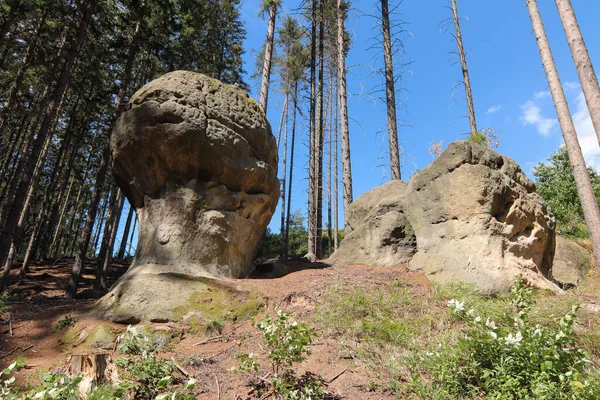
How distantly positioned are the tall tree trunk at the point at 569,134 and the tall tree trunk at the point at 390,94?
479 centimetres

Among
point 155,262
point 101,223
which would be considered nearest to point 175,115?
point 155,262

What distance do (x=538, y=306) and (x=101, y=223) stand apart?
31301 millimetres

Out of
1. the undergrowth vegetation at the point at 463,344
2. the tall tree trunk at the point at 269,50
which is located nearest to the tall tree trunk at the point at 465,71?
the tall tree trunk at the point at 269,50

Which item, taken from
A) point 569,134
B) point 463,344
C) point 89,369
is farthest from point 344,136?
point 89,369

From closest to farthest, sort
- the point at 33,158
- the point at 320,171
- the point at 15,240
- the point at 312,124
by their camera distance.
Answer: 1. the point at 33,158
2. the point at 15,240
3. the point at 320,171
4. the point at 312,124

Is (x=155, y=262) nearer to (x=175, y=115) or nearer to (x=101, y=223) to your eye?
(x=175, y=115)

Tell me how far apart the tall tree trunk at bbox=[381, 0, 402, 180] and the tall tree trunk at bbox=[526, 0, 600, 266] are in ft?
15.7

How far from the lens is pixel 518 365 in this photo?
3.12 m

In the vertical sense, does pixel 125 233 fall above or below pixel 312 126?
below

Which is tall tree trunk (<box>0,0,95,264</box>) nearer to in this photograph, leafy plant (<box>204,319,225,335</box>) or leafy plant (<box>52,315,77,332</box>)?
leafy plant (<box>52,315,77,332</box>)

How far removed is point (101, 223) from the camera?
2898cm

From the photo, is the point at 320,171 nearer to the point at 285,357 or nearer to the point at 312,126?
the point at 312,126

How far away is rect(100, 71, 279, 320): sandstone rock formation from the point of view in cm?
652

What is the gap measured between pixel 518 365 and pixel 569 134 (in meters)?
6.55
